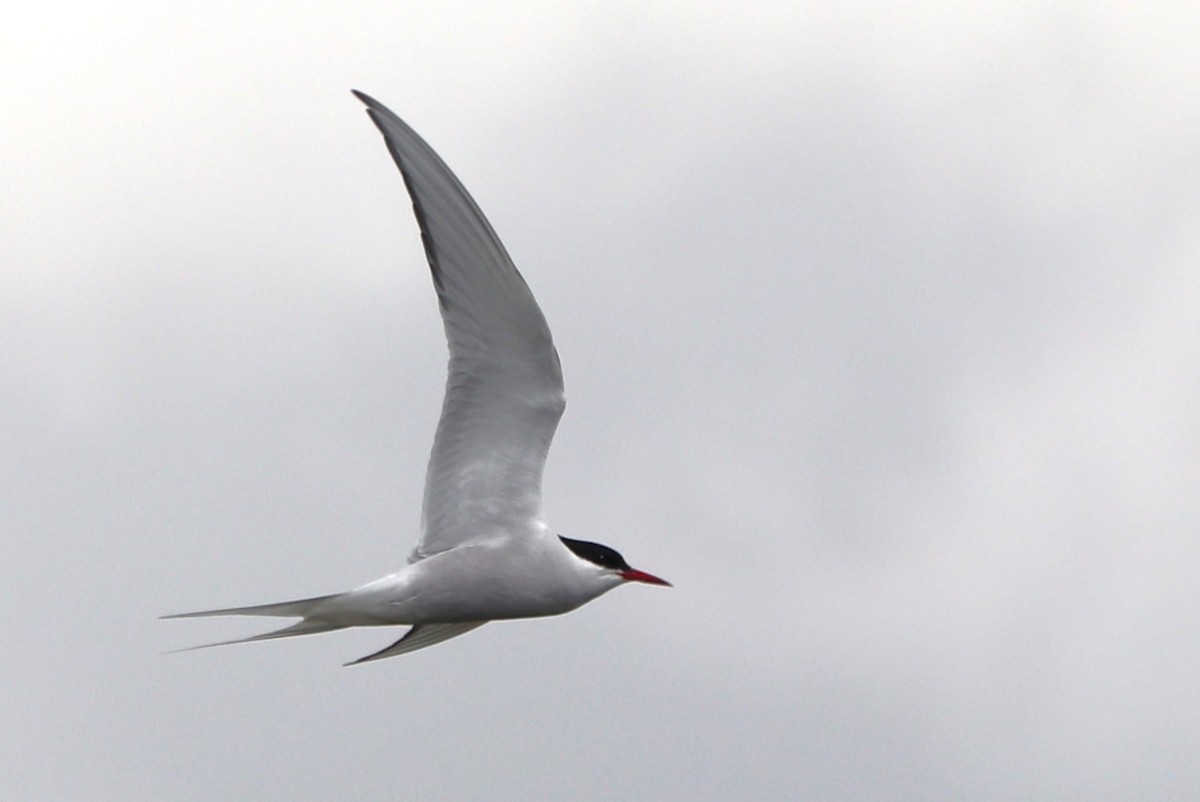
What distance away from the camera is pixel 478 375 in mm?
10844

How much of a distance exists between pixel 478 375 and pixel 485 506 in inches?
35.4

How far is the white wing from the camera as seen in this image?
9.95 metres

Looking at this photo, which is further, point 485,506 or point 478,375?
point 485,506

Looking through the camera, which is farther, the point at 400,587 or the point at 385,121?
the point at 400,587

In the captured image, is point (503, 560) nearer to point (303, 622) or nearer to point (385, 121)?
point (303, 622)

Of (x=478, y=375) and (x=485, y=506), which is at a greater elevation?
(x=478, y=375)

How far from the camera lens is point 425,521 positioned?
11.4 meters

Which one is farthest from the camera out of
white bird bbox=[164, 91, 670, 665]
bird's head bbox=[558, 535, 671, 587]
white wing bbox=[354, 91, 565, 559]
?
bird's head bbox=[558, 535, 671, 587]

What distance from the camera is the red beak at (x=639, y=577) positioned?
11.6 m

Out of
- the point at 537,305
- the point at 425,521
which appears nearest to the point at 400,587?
the point at 425,521

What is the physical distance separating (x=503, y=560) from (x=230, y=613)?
1.71 meters

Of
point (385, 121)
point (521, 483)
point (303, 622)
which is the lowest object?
point (303, 622)

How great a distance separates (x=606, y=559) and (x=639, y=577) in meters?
0.25

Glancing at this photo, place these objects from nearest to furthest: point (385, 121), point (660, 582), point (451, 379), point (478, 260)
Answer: point (385, 121) < point (478, 260) < point (451, 379) < point (660, 582)
